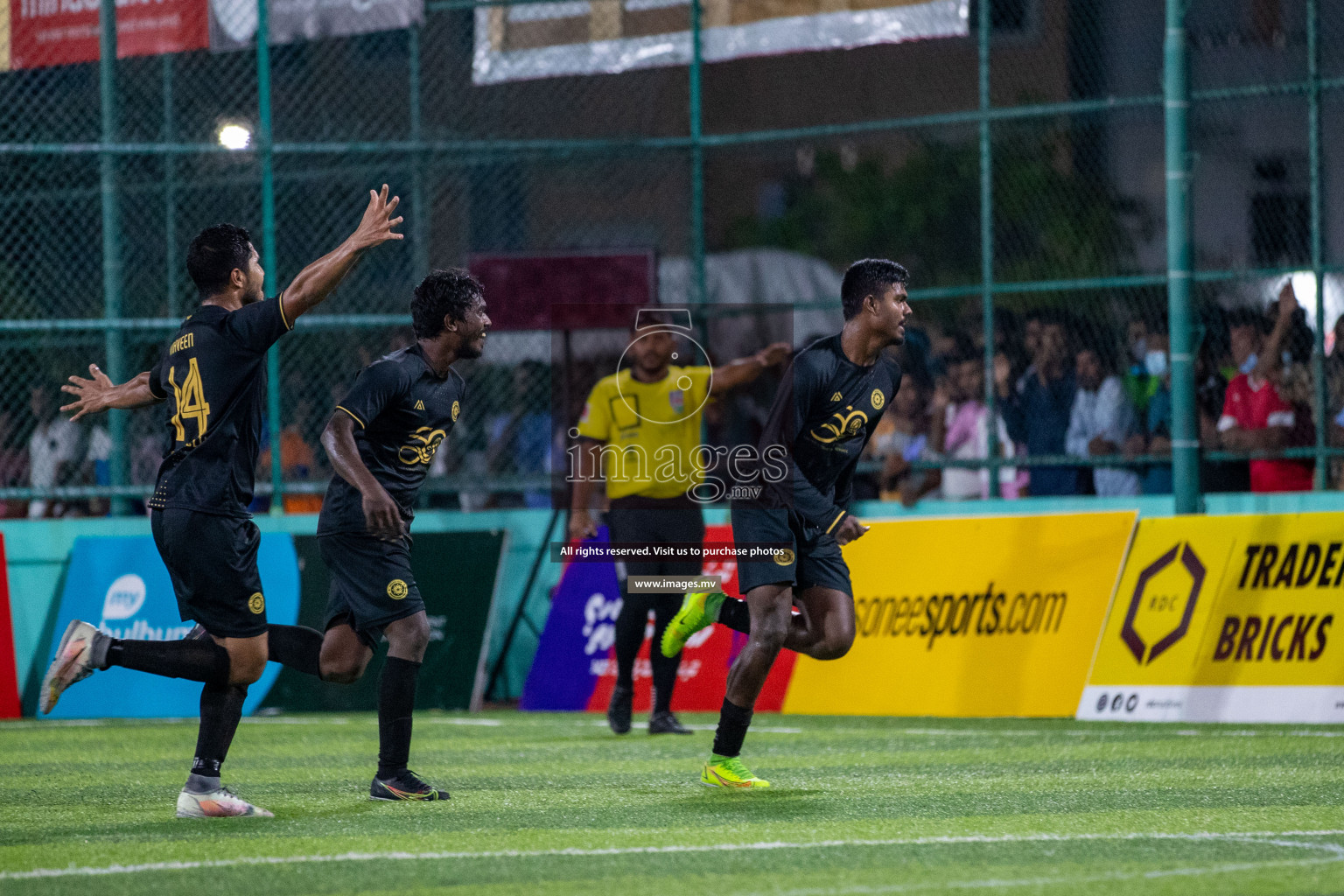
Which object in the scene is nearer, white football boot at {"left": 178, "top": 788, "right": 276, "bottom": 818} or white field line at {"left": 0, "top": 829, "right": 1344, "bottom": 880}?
white field line at {"left": 0, "top": 829, "right": 1344, "bottom": 880}

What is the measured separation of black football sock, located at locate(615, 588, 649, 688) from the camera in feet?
36.2

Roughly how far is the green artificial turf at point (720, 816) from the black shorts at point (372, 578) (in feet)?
2.45

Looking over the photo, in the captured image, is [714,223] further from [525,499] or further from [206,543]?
[206,543]

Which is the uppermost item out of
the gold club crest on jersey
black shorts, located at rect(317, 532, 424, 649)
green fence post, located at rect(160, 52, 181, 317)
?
green fence post, located at rect(160, 52, 181, 317)

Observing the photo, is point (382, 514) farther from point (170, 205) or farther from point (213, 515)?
point (170, 205)

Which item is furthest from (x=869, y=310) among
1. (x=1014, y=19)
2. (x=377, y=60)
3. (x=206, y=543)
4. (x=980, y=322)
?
(x=1014, y=19)

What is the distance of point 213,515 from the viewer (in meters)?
7.03

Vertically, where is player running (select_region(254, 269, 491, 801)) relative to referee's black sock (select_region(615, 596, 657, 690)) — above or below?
above

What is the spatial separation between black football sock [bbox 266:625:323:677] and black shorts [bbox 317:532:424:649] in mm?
274

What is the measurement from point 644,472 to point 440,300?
3.53 m

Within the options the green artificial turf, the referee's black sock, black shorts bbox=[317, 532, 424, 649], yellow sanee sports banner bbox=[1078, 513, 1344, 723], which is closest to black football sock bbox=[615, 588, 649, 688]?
the referee's black sock

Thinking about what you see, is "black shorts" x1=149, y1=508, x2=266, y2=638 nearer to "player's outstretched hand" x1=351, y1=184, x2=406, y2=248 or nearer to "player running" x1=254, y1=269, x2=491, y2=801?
"player running" x1=254, y1=269, x2=491, y2=801

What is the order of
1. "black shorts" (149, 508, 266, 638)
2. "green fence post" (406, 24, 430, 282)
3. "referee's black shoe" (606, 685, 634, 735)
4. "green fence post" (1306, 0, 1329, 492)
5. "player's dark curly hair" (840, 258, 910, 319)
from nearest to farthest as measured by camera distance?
"black shorts" (149, 508, 266, 638)
"player's dark curly hair" (840, 258, 910, 319)
"referee's black shoe" (606, 685, 634, 735)
"green fence post" (1306, 0, 1329, 492)
"green fence post" (406, 24, 430, 282)

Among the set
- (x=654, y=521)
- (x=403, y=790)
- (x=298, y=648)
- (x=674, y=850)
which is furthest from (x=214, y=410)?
(x=654, y=521)
